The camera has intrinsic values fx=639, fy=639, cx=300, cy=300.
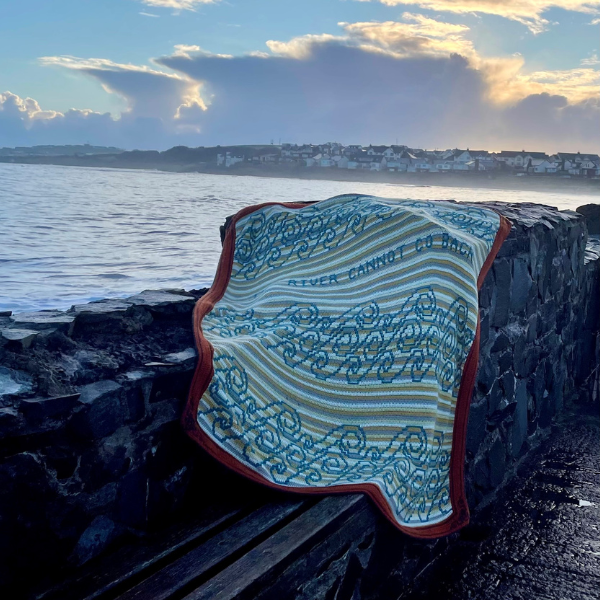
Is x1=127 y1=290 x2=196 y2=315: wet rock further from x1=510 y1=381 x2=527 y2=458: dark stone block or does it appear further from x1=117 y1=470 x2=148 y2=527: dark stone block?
x1=510 y1=381 x2=527 y2=458: dark stone block

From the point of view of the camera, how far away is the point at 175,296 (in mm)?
2824

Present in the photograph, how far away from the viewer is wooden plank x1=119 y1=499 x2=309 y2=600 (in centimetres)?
152

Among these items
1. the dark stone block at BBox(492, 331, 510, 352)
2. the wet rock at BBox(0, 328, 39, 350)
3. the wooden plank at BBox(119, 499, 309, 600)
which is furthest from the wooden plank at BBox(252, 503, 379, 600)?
the dark stone block at BBox(492, 331, 510, 352)

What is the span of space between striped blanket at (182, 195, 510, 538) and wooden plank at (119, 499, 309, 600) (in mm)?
102

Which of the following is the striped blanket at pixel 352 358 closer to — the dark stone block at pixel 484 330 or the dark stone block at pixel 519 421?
the dark stone block at pixel 484 330

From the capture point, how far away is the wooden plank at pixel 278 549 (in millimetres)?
1480

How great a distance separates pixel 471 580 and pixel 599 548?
65cm

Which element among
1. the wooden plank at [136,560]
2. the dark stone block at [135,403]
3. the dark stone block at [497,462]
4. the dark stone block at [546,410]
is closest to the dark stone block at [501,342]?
the dark stone block at [497,462]

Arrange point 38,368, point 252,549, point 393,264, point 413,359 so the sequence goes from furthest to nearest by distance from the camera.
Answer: point 393,264
point 413,359
point 38,368
point 252,549

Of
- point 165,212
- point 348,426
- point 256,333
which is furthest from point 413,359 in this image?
point 165,212

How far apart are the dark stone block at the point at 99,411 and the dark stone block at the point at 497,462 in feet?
6.65

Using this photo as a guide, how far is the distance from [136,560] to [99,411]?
1.33 feet

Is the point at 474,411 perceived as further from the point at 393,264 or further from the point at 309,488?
the point at 309,488

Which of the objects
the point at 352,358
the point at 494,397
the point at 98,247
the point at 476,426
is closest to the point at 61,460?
the point at 352,358
